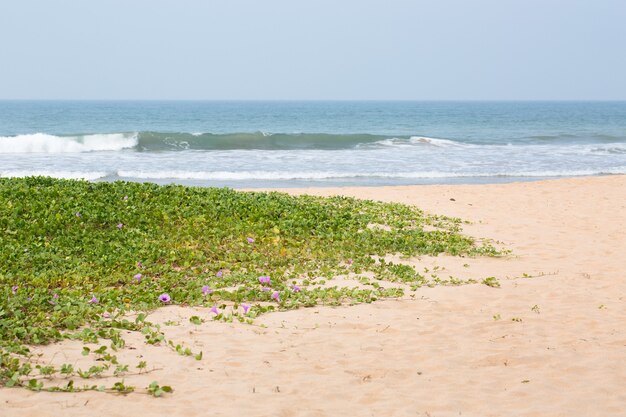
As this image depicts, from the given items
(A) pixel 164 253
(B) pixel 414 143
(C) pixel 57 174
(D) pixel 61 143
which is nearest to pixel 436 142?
(B) pixel 414 143

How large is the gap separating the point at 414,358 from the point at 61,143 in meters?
37.7

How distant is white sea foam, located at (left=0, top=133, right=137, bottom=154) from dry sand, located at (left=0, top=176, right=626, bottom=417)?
110 feet

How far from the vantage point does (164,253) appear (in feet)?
31.9

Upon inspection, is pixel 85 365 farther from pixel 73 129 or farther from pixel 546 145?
pixel 73 129

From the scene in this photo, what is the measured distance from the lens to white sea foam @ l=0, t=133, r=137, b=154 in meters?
39.8

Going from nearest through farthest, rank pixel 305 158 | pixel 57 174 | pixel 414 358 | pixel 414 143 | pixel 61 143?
pixel 414 358 → pixel 57 174 → pixel 305 158 → pixel 61 143 → pixel 414 143

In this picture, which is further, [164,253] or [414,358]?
[164,253]

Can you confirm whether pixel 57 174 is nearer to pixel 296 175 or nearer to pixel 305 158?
pixel 296 175

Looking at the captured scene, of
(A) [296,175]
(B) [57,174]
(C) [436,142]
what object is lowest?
(B) [57,174]

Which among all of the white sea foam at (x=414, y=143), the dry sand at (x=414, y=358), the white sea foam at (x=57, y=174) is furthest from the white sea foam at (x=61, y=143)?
the dry sand at (x=414, y=358)

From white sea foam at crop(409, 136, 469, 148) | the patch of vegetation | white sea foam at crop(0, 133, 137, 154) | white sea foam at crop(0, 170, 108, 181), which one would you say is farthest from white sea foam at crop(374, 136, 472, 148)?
the patch of vegetation

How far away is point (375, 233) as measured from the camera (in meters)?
12.0

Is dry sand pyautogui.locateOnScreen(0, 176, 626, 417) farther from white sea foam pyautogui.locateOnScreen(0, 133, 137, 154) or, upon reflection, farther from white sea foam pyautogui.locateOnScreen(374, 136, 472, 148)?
white sea foam pyautogui.locateOnScreen(0, 133, 137, 154)

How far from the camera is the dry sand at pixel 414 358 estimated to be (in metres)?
5.44
